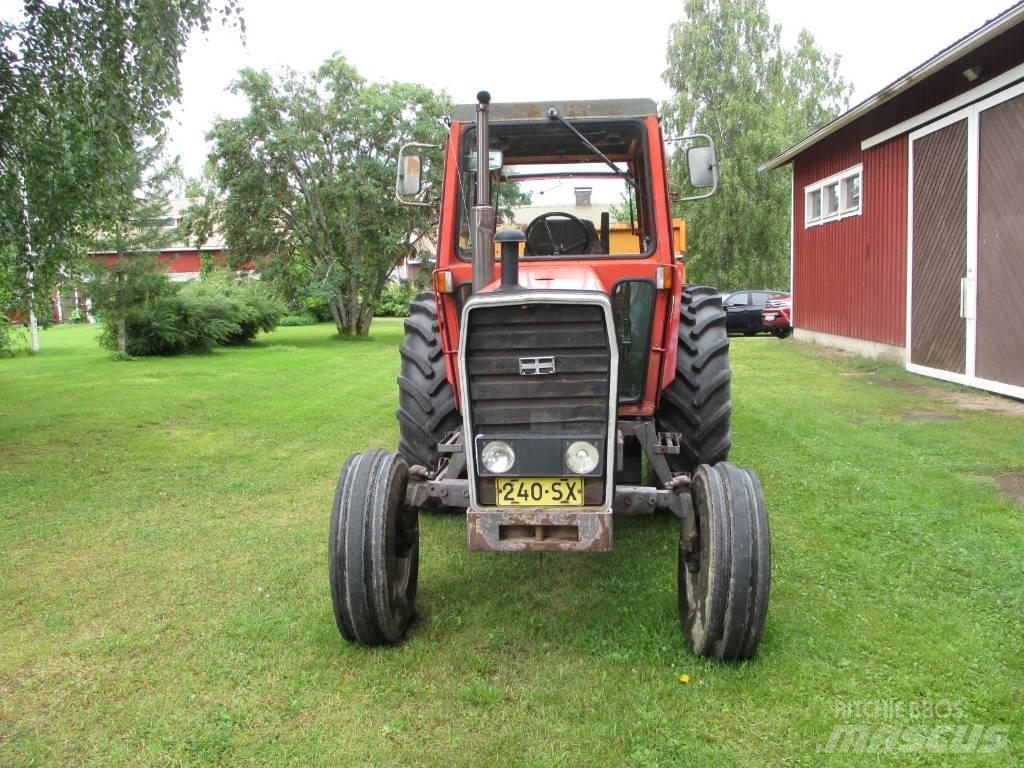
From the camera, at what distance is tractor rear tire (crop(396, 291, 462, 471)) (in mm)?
5062

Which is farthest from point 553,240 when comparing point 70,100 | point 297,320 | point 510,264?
point 297,320

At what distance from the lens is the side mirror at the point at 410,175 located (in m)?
4.54

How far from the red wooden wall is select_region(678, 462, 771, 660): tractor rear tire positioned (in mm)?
7807

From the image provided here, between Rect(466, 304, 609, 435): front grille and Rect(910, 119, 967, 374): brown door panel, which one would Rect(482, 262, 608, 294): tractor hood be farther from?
Rect(910, 119, 967, 374): brown door panel

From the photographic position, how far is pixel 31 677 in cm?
348

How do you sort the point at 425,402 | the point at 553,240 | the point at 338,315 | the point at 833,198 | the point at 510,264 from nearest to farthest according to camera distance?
the point at 510,264, the point at 553,240, the point at 425,402, the point at 833,198, the point at 338,315

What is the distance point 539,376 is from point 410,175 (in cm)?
165

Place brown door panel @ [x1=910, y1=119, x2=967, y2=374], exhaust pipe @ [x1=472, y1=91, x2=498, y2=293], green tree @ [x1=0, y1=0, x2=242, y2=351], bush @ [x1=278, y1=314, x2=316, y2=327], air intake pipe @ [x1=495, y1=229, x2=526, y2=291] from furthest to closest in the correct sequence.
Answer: bush @ [x1=278, y1=314, x2=316, y2=327] < brown door panel @ [x1=910, y1=119, x2=967, y2=374] < green tree @ [x1=0, y1=0, x2=242, y2=351] < exhaust pipe @ [x1=472, y1=91, x2=498, y2=293] < air intake pipe @ [x1=495, y1=229, x2=526, y2=291]

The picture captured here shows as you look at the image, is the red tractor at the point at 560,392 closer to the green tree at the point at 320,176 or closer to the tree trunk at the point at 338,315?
the green tree at the point at 320,176

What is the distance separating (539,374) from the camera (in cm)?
350

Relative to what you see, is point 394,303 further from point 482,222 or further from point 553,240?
point 482,222

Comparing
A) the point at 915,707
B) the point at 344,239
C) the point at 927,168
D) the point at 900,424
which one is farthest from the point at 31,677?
the point at 344,239

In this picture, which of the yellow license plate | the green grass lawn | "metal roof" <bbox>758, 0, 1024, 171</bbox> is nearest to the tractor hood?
the yellow license plate

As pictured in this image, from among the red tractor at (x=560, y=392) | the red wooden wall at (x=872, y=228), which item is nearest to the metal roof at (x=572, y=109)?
the red tractor at (x=560, y=392)
